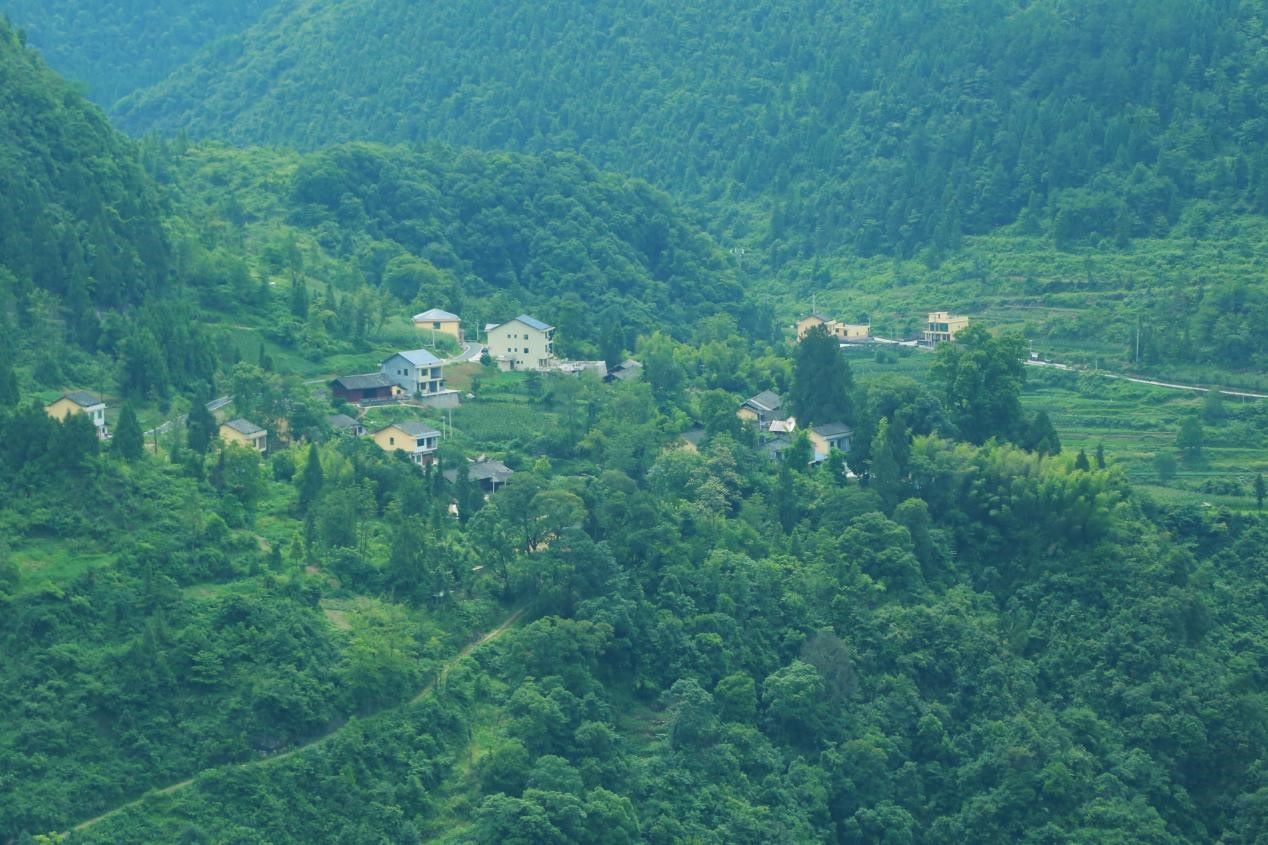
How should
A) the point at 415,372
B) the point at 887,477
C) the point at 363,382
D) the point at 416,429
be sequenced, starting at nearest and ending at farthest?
the point at 887,477, the point at 416,429, the point at 363,382, the point at 415,372

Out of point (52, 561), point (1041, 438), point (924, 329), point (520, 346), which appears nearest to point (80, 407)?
point (52, 561)

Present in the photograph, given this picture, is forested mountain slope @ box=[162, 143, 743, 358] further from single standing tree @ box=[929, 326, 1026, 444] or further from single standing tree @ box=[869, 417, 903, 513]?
single standing tree @ box=[869, 417, 903, 513]

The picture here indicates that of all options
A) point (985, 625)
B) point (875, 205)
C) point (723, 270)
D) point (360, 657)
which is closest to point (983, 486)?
point (985, 625)

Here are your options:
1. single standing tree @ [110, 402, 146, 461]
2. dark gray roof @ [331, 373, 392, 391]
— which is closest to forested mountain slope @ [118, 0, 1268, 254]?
dark gray roof @ [331, 373, 392, 391]

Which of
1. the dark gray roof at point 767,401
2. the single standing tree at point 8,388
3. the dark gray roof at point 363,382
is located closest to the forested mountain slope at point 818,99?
the dark gray roof at point 767,401

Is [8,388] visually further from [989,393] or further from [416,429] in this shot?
[989,393]
